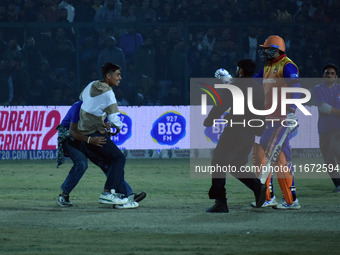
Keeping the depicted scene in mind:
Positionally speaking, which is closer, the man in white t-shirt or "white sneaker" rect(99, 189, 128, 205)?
the man in white t-shirt

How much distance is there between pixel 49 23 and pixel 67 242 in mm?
12897

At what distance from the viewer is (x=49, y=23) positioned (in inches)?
803

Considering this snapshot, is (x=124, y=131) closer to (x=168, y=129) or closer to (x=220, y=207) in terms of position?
(x=168, y=129)

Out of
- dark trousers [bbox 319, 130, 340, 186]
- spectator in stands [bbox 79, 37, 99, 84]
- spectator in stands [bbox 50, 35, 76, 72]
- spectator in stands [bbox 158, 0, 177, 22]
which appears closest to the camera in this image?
dark trousers [bbox 319, 130, 340, 186]

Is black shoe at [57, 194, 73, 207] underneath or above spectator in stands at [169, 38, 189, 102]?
underneath

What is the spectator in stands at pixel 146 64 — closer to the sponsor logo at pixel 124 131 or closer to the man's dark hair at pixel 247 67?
the sponsor logo at pixel 124 131

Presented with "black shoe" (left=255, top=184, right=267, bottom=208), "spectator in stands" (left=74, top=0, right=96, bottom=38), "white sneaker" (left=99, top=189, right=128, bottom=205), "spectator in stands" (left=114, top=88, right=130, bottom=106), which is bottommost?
"white sneaker" (left=99, top=189, right=128, bottom=205)

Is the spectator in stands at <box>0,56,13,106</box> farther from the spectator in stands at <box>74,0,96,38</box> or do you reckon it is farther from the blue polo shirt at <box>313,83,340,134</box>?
the blue polo shirt at <box>313,83,340,134</box>

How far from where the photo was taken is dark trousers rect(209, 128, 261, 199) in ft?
33.4

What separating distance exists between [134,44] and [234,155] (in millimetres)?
11226

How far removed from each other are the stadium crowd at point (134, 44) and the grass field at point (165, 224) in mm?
6288

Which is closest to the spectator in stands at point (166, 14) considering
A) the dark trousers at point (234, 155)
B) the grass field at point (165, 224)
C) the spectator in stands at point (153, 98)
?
the spectator in stands at point (153, 98)

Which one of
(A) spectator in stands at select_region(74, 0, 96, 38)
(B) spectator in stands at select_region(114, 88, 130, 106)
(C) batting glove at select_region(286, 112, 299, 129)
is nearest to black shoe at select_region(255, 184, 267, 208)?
(C) batting glove at select_region(286, 112, 299, 129)

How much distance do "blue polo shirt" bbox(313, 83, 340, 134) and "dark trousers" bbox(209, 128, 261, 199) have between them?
3.71 meters
